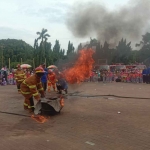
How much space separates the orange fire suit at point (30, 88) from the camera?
7.20 metres

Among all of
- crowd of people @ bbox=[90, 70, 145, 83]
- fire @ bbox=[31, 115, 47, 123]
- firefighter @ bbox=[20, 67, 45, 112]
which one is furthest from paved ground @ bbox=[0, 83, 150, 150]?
crowd of people @ bbox=[90, 70, 145, 83]

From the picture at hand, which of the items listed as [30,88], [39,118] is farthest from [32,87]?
[39,118]

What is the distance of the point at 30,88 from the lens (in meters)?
7.22

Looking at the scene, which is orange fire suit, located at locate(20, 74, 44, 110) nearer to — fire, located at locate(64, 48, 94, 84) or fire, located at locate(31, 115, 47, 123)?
fire, located at locate(31, 115, 47, 123)

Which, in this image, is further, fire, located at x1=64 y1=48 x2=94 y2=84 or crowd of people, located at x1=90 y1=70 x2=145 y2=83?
crowd of people, located at x1=90 y1=70 x2=145 y2=83

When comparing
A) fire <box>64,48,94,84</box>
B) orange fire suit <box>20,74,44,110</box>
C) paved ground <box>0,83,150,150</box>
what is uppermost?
fire <box>64,48,94,84</box>

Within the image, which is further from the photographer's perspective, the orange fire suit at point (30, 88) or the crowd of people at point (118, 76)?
the crowd of people at point (118, 76)

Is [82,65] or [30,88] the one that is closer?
[30,88]

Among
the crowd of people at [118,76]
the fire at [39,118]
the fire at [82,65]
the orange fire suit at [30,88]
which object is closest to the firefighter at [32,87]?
the orange fire suit at [30,88]

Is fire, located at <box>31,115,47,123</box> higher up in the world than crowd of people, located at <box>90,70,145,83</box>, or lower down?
lower down

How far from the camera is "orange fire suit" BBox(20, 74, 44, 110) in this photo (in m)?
7.20

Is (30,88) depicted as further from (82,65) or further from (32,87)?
(82,65)

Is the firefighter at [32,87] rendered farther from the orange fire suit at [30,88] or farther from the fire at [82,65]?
the fire at [82,65]

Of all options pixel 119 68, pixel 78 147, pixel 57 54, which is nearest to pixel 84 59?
pixel 78 147
